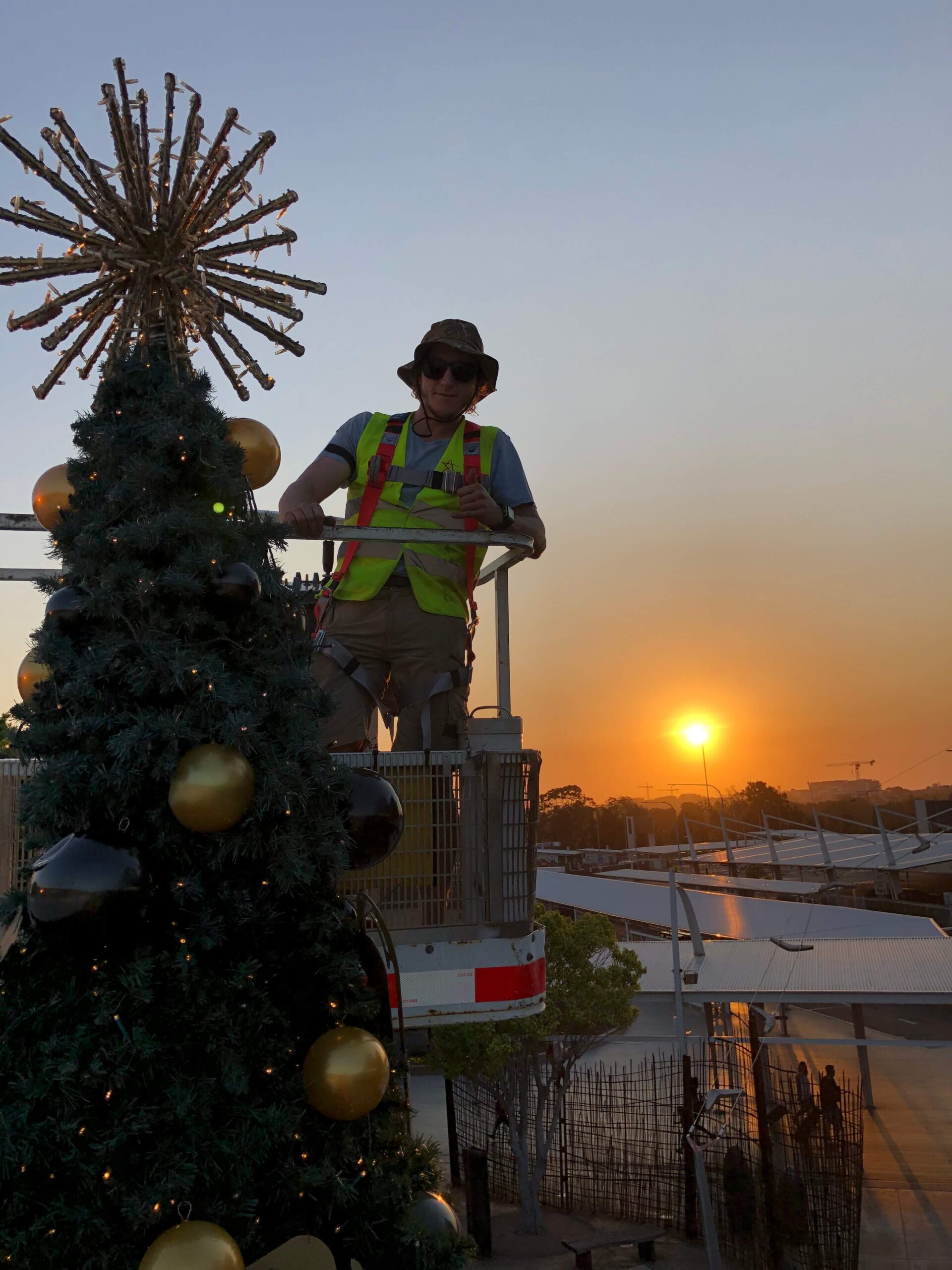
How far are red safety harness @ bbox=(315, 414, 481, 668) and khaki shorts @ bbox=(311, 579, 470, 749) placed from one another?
111 millimetres

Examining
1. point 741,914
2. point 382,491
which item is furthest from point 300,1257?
point 741,914

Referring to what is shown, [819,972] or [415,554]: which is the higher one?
[415,554]

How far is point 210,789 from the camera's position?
2844 millimetres

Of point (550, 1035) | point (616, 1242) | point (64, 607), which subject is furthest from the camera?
point (550, 1035)

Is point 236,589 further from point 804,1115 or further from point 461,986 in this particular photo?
point 804,1115

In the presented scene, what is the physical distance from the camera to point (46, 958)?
286 centimetres

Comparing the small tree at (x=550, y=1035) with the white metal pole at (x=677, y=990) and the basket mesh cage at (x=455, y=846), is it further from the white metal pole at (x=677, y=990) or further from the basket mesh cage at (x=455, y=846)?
the basket mesh cage at (x=455, y=846)

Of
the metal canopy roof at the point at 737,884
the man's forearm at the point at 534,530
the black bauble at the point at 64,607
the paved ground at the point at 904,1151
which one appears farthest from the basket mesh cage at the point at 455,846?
the metal canopy roof at the point at 737,884

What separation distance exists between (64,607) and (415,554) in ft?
7.86

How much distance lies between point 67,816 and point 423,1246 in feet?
5.32

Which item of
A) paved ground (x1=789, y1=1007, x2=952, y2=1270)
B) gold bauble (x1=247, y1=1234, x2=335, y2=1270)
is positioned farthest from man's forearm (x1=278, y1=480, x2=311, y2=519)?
paved ground (x1=789, y1=1007, x2=952, y2=1270)

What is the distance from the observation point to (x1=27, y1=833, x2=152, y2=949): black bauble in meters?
2.70

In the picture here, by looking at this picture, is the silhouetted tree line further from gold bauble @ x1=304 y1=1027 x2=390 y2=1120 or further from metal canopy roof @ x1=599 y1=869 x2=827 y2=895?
gold bauble @ x1=304 y1=1027 x2=390 y2=1120

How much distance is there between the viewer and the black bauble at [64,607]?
3121mm
